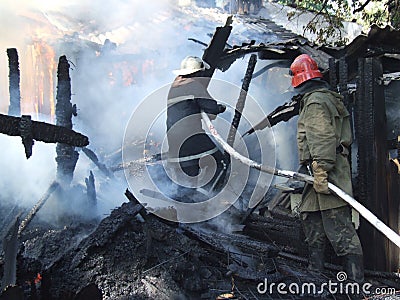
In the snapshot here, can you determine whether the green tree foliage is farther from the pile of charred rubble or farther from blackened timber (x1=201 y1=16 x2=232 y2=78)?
the pile of charred rubble

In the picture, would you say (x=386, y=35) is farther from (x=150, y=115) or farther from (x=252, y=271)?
(x=150, y=115)

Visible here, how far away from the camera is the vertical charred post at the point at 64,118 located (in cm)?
645

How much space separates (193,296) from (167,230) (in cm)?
127

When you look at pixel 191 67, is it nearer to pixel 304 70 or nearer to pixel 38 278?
pixel 304 70

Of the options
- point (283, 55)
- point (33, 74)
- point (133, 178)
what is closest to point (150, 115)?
point (133, 178)

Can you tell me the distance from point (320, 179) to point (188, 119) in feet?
8.53

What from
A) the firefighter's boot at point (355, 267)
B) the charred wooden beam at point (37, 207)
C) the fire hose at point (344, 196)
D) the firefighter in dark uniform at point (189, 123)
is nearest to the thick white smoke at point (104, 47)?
the charred wooden beam at point (37, 207)

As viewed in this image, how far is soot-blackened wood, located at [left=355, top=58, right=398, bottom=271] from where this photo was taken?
467cm

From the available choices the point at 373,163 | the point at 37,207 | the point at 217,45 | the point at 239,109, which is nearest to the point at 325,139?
the point at 373,163

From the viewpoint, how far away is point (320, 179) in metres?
4.07

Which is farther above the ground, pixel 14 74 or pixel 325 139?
pixel 14 74

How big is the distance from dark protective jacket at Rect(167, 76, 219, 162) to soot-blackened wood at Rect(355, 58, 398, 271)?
7.48ft

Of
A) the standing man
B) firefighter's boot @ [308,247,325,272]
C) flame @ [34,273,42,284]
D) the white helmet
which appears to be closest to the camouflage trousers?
the standing man

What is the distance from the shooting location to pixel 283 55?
6.85 metres
